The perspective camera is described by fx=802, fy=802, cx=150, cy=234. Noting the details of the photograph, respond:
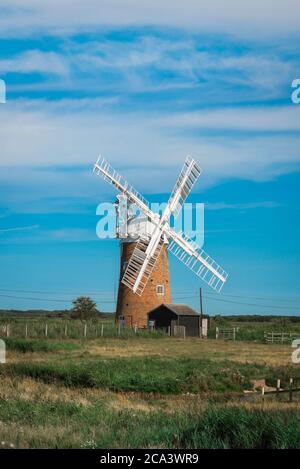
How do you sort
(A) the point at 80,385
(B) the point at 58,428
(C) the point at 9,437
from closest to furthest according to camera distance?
(C) the point at 9,437, (B) the point at 58,428, (A) the point at 80,385

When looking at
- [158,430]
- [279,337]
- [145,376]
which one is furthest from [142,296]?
[158,430]

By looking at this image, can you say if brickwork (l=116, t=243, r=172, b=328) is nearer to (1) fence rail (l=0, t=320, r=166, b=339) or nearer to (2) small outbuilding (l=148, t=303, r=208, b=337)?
(2) small outbuilding (l=148, t=303, r=208, b=337)

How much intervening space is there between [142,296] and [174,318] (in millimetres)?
3228

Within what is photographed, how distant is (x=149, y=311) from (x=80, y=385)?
29052 millimetres

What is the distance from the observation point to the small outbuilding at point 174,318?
5034 centimetres

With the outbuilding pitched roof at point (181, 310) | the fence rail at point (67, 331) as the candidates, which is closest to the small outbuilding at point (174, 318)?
the outbuilding pitched roof at point (181, 310)

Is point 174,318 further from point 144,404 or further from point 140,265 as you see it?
point 144,404

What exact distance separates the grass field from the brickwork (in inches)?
558

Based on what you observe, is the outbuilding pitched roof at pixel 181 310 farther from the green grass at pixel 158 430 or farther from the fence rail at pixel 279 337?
the green grass at pixel 158 430

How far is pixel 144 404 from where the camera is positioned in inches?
669

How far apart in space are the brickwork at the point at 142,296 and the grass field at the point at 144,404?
14169mm

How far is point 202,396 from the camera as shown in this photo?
64.0 ft
